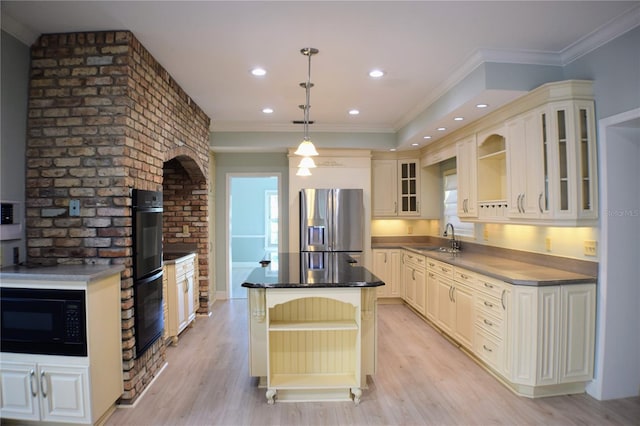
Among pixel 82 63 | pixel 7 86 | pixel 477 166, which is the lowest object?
pixel 477 166

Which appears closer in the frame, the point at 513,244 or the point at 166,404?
the point at 166,404

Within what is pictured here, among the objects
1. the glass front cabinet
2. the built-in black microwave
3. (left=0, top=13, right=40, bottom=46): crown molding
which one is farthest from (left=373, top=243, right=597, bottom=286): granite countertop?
(left=0, top=13, right=40, bottom=46): crown molding

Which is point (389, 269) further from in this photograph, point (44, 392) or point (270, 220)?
point (270, 220)

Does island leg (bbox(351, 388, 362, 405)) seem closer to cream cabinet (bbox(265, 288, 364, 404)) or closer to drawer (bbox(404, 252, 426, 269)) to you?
cream cabinet (bbox(265, 288, 364, 404))

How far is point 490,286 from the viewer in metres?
3.08

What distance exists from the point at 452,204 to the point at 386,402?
3.32m

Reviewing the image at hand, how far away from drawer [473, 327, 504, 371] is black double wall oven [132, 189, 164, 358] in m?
2.84

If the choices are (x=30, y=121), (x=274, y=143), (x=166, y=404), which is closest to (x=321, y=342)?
(x=166, y=404)

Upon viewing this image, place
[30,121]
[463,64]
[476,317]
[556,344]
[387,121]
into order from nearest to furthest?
[30,121]
[556,344]
[463,64]
[476,317]
[387,121]

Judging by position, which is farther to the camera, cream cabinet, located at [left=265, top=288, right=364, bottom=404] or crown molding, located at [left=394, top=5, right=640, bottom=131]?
cream cabinet, located at [left=265, top=288, right=364, bottom=404]

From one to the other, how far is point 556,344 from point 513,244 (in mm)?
1315

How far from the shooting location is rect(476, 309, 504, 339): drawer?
296 cm

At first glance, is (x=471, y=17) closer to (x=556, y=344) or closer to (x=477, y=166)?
(x=477, y=166)

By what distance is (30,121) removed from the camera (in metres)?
2.57
